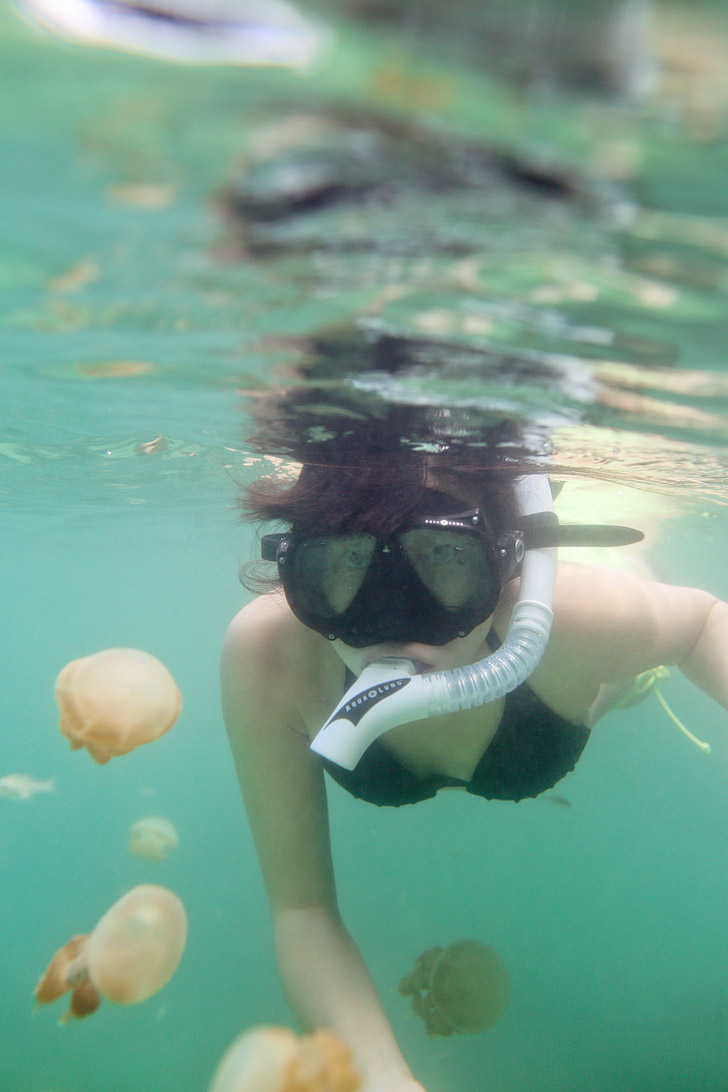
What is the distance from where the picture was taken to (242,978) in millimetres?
19172

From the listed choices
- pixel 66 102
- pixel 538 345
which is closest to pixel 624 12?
pixel 66 102

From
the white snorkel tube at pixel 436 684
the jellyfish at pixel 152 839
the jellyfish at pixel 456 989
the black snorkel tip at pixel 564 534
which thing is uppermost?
the black snorkel tip at pixel 564 534

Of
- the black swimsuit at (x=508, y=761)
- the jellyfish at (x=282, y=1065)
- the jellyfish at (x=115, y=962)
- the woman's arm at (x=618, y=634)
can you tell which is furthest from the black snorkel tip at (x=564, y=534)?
the jellyfish at (x=115, y=962)

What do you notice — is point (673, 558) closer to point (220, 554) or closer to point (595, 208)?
point (220, 554)

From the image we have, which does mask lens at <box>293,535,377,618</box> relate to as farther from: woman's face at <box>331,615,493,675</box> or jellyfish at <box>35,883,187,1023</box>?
jellyfish at <box>35,883,187,1023</box>

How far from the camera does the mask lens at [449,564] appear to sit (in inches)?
131

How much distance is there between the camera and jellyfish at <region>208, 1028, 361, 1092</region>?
69.9 inches

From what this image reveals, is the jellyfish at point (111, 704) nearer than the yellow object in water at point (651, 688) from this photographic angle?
Yes

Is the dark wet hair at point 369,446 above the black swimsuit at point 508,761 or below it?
above

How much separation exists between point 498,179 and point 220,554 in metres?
26.7

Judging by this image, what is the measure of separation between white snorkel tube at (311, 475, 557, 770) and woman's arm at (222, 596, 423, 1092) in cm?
58

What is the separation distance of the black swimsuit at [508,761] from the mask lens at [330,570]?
23.3 inches

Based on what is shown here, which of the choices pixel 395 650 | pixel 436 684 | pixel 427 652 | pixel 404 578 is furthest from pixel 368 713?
pixel 404 578

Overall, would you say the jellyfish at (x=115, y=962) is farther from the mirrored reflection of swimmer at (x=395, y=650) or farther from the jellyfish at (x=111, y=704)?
the jellyfish at (x=111, y=704)
